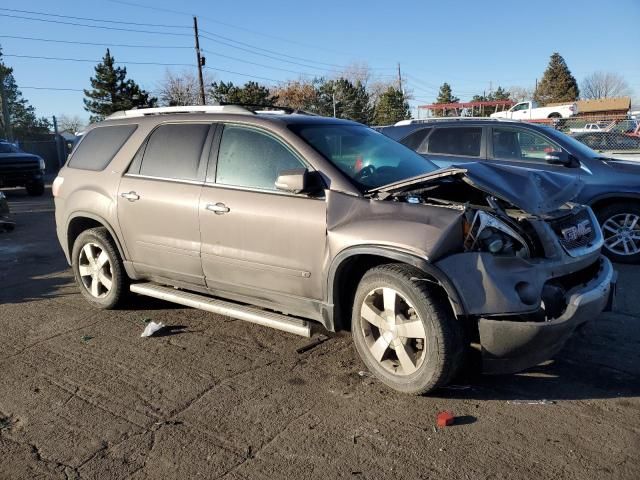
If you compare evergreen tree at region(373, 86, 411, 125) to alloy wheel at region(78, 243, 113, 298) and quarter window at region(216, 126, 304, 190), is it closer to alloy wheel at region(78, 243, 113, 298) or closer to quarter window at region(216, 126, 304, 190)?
alloy wheel at region(78, 243, 113, 298)

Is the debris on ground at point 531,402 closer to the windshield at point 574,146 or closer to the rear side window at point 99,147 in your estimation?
the rear side window at point 99,147

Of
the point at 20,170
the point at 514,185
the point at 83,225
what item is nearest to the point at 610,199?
the point at 514,185

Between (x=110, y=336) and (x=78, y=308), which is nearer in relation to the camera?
(x=110, y=336)

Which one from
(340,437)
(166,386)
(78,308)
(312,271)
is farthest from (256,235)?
(78,308)

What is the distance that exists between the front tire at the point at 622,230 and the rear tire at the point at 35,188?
53.4ft

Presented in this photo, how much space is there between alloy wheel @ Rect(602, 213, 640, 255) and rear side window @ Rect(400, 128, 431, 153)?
8.67 feet

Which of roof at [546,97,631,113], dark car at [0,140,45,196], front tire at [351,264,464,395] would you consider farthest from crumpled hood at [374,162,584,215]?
roof at [546,97,631,113]

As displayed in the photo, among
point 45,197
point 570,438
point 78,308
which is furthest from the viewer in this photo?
point 45,197

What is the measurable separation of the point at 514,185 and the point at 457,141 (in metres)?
4.21

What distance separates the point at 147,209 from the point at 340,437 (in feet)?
8.87

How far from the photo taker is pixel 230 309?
4.26 meters

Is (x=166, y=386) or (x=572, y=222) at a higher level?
(x=572, y=222)

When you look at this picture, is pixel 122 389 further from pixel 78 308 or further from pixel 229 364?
pixel 78 308

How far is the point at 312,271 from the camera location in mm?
3785
